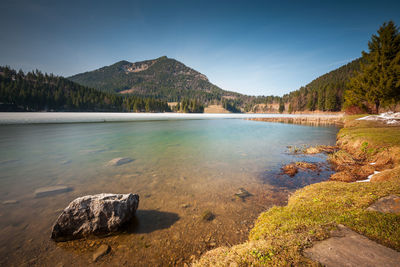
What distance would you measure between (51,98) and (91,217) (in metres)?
149

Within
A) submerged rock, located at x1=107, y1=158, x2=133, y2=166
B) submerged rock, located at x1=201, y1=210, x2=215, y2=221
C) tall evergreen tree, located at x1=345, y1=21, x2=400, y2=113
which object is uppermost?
tall evergreen tree, located at x1=345, y1=21, x2=400, y2=113

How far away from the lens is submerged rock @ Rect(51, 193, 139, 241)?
5133 mm

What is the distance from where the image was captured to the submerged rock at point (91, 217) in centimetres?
513

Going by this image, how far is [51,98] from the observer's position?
111125mm

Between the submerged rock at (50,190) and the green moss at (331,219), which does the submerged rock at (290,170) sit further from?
the submerged rock at (50,190)

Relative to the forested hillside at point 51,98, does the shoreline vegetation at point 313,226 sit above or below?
below

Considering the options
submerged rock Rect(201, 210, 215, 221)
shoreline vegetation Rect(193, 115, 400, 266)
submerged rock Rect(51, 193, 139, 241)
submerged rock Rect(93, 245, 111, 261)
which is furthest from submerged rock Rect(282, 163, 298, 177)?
submerged rock Rect(93, 245, 111, 261)

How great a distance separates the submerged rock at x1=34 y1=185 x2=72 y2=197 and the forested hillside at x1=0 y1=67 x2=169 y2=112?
134m

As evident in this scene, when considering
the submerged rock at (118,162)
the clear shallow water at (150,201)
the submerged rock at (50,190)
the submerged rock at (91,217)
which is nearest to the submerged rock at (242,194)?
the clear shallow water at (150,201)

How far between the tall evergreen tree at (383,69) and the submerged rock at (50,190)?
4963 centimetres

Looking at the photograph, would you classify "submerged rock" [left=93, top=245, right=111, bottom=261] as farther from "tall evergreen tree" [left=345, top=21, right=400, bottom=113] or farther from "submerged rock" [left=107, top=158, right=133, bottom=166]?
"tall evergreen tree" [left=345, top=21, right=400, bottom=113]

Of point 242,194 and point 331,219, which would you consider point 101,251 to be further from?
point 331,219

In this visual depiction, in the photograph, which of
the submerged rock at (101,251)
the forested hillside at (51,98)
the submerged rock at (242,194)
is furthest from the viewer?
the forested hillside at (51,98)

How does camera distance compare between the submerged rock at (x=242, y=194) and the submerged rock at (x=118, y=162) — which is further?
the submerged rock at (x=118, y=162)
